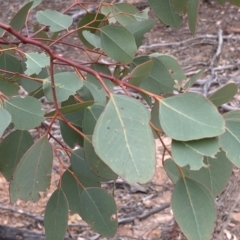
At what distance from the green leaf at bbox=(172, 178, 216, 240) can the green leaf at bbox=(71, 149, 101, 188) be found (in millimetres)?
280

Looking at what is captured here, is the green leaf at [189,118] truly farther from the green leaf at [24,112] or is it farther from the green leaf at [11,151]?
the green leaf at [11,151]

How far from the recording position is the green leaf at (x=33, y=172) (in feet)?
3.04

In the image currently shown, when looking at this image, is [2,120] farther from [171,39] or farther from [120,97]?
[171,39]

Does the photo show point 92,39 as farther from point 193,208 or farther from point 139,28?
point 193,208

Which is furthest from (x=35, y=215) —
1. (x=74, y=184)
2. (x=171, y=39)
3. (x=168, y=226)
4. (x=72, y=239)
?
(x=171, y=39)

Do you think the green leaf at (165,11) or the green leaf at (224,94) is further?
the green leaf at (165,11)

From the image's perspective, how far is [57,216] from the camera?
1054 millimetres

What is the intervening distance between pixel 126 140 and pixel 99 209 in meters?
0.36

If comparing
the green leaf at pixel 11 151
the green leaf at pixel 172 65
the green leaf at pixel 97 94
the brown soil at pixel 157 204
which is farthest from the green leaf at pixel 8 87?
the brown soil at pixel 157 204

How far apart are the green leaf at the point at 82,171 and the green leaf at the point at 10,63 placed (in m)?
0.28

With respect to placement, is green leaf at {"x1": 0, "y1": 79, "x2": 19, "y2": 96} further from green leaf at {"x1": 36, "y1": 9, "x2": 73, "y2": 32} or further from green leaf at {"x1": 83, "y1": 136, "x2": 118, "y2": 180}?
green leaf at {"x1": 83, "y1": 136, "x2": 118, "y2": 180}

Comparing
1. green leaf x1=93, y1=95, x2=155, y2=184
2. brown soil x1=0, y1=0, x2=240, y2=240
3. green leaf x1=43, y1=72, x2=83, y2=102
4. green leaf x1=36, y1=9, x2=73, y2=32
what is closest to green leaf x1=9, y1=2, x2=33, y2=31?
green leaf x1=36, y1=9, x2=73, y2=32

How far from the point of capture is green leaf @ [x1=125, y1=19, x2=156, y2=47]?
1.09m

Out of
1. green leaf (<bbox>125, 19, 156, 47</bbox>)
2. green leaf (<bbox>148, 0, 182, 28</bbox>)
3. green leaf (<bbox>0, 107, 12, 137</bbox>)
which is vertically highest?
green leaf (<bbox>148, 0, 182, 28</bbox>)
